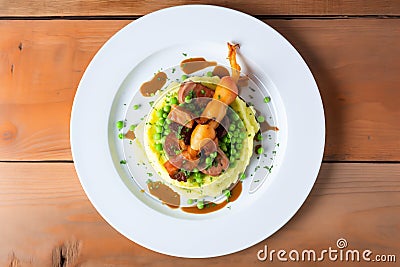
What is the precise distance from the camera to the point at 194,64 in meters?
2.51

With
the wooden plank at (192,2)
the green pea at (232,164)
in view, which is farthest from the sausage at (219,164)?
the wooden plank at (192,2)

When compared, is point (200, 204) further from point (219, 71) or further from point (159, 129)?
point (219, 71)

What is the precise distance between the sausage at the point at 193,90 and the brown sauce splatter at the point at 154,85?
0.48 ft

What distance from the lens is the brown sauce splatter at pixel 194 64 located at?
8.23ft

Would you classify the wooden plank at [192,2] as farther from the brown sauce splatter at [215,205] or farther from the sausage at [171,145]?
the brown sauce splatter at [215,205]

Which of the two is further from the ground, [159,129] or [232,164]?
[159,129]

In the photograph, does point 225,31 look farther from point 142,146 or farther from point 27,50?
point 27,50

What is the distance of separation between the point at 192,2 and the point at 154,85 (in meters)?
0.47

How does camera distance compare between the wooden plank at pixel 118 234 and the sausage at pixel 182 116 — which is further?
the wooden plank at pixel 118 234

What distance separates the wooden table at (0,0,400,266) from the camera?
2.51 m

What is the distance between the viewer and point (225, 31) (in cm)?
244

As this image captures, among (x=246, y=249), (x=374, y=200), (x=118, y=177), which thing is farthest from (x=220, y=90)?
(x=374, y=200)

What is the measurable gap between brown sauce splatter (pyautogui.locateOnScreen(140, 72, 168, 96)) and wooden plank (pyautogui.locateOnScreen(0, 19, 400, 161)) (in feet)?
1.09

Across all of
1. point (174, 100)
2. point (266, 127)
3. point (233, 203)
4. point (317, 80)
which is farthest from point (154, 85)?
point (317, 80)
